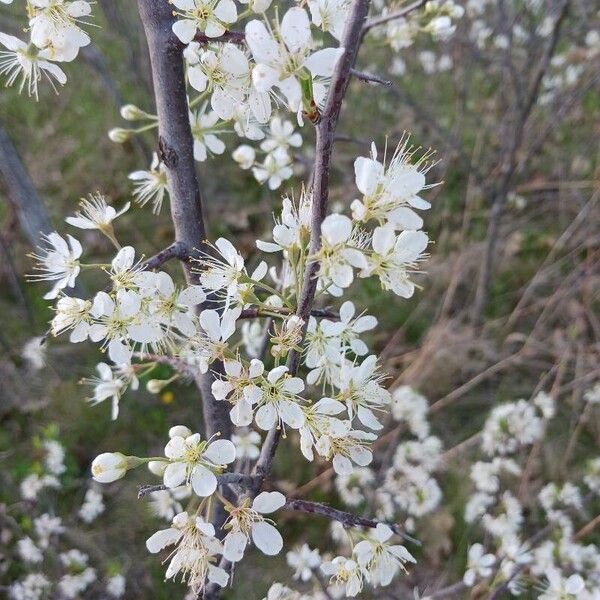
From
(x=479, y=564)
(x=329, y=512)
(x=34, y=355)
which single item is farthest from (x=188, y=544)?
(x=34, y=355)

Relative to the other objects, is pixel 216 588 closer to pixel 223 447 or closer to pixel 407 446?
pixel 223 447

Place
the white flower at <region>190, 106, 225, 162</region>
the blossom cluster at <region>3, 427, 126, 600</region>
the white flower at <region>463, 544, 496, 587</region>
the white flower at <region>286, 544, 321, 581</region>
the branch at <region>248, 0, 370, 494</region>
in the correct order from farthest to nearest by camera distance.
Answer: the blossom cluster at <region>3, 427, 126, 600</region> < the white flower at <region>463, 544, 496, 587</region> < the white flower at <region>286, 544, 321, 581</region> < the white flower at <region>190, 106, 225, 162</region> < the branch at <region>248, 0, 370, 494</region>

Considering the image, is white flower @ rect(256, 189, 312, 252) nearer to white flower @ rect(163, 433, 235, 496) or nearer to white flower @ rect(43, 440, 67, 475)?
white flower @ rect(163, 433, 235, 496)

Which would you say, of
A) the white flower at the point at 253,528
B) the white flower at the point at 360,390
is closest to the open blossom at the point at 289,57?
the white flower at the point at 360,390

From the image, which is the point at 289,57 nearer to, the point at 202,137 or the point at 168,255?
the point at 168,255

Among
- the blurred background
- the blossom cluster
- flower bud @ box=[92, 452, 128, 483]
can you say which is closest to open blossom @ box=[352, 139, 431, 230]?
flower bud @ box=[92, 452, 128, 483]

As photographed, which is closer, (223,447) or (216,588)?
(223,447)

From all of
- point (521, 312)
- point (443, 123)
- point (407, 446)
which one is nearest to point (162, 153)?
point (407, 446)
